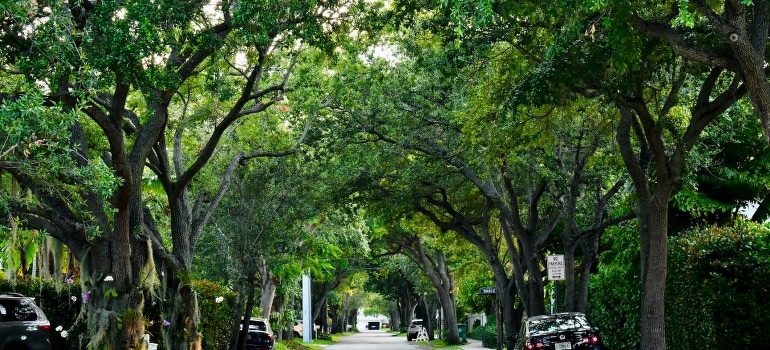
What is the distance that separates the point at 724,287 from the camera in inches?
556

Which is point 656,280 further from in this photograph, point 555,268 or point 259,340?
point 259,340

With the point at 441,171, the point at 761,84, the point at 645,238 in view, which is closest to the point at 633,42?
the point at 761,84

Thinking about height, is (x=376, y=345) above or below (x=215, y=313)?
below

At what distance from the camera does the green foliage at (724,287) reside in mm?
13602

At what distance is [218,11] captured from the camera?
1491 cm

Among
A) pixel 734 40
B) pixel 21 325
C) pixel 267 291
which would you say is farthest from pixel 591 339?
pixel 267 291

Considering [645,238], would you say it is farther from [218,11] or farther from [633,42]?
[218,11]

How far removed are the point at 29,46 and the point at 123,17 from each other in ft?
4.84

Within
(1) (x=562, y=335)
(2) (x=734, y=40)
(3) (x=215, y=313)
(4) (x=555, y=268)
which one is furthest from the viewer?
(3) (x=215, y=313)

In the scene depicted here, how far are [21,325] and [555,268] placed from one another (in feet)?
38.4

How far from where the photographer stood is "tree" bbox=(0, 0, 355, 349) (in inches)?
460

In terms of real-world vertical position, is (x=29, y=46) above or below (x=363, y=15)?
below

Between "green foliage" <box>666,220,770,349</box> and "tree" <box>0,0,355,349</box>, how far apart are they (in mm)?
7569

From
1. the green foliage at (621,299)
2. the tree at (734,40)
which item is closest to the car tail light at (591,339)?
the green foliage at (621,299)
